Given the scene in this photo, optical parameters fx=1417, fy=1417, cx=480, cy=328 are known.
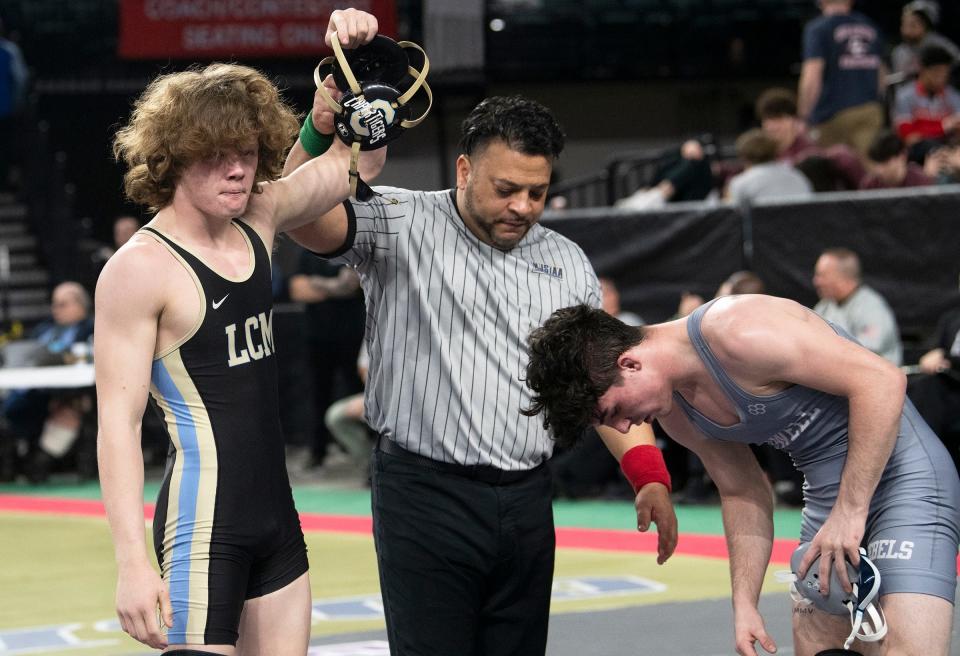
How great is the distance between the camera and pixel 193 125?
2951 mm

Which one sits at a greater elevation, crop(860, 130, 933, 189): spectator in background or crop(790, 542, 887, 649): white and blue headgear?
crop(860, 130, 933, 189): spectator in background

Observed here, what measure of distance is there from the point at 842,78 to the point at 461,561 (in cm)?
851

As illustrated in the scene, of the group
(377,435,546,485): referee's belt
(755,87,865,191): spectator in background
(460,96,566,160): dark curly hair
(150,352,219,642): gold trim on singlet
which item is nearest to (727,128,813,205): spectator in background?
→ (755,87,865,191): spectator in background

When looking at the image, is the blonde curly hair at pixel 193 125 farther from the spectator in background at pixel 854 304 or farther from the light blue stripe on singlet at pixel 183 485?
the spectator in background at pixel 854 304

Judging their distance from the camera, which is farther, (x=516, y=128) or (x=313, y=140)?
(x=516, y=128)

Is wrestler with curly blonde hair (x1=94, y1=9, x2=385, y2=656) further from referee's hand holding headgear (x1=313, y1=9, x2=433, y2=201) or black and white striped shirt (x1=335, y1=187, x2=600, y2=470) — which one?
black and white striped shirt (x1=335, y1=187, x2=600, y2=470)

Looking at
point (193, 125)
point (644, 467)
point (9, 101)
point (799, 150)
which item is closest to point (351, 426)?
point (799, 150)

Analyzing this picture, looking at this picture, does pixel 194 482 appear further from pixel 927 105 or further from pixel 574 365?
pixel 927 105

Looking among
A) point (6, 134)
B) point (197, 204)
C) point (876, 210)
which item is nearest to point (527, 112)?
point (197, 204)

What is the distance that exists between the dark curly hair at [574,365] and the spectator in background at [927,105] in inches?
335

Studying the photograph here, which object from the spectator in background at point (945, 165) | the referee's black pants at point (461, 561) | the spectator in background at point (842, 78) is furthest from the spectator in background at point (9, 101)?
the referee's black pants at point (461, 561)

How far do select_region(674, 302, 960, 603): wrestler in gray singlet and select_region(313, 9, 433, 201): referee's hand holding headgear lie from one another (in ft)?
2.81

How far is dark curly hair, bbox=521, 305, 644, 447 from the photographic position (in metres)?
3.21

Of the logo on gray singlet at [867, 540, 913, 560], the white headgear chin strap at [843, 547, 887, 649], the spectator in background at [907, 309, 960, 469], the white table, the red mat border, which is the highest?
the logo on gray singlet at [867, 540, 913, 560]
